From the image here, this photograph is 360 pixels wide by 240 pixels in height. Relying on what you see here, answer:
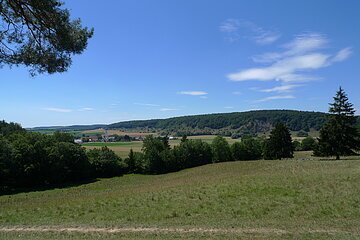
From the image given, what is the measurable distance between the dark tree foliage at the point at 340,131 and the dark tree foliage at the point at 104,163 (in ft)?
171

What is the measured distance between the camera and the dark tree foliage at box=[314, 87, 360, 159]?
4725 cm

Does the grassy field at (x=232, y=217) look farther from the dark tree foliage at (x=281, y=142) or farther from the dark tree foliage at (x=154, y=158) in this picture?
the dark tree foliage at (x=154, y=158)

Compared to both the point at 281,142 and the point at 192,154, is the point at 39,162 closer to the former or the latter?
the point at 192,154

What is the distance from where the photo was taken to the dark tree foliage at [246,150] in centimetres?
9925

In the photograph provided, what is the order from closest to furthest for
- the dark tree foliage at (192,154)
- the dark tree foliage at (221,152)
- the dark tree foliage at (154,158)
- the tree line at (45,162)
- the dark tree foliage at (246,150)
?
the tree line at (45,162), the dark tree foliage at (154,158), the dark tree foliage at (192,154), the dark tree foliage at (221,152), the dark tree foliage at (246,150)

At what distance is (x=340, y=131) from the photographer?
47250 millimetres

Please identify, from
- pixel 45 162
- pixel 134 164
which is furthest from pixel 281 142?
pixel 45 162

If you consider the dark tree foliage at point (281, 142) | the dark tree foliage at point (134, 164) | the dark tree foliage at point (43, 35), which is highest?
the dark tree foliage at point (43, 35)

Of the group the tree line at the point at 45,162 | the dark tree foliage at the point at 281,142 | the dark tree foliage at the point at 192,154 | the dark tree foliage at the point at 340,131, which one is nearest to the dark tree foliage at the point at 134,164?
the tree line at the point at 45,162

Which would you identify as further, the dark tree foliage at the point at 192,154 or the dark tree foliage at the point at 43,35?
the dark tree foliage at the point at 192,154

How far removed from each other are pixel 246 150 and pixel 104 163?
40172mm

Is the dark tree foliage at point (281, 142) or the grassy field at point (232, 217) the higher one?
the dark tree foliage at point (281, 142)

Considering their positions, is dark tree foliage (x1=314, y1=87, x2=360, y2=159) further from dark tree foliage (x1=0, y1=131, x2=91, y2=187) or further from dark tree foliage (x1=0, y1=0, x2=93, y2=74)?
dark tree foliage (x1=0, y1=131, x2=91, y2=187)

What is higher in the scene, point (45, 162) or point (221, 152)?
point (45, 162)
